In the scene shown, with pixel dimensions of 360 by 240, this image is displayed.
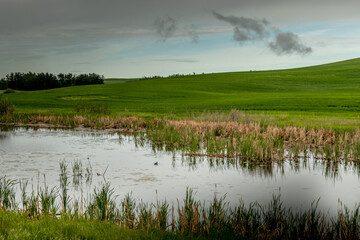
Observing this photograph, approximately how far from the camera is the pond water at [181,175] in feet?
44.0

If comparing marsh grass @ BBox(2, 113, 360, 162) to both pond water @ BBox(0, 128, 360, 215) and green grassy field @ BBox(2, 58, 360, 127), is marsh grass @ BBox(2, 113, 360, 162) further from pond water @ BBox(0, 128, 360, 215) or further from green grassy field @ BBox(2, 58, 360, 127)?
green grassy field @ BBox(2, 58, 360, 127)

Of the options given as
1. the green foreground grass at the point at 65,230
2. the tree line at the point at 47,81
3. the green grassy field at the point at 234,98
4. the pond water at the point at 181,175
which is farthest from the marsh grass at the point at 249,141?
the tree line at the point at 47,81

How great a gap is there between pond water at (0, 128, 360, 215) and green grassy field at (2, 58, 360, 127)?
1241 centimetres

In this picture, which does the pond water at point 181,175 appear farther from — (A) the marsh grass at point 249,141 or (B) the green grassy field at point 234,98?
(B) the green grassy field at point 234,98

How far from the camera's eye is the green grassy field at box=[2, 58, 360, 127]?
41.6 meters

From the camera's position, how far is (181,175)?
1641 centimetres

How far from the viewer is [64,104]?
56.2 m

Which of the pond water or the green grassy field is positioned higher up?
the green grassy field

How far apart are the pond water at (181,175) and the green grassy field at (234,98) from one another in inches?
488

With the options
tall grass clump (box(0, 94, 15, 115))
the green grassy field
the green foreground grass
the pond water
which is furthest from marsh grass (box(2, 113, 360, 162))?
tall grass clump (box(0, 94, 15, 115))

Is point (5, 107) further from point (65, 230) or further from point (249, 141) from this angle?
point (65, 230)

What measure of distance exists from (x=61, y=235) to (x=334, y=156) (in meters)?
14.7

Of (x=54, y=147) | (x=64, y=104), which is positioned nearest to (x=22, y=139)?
(x=54, y=147)

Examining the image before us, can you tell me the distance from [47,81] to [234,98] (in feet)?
290
